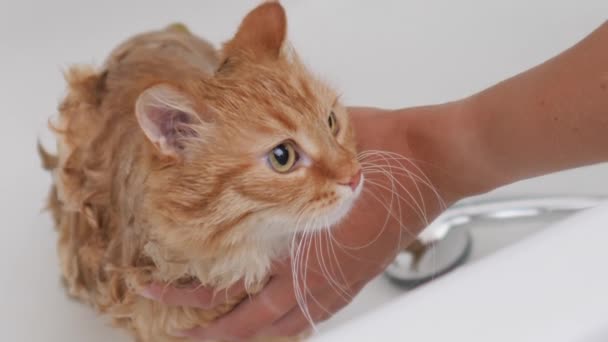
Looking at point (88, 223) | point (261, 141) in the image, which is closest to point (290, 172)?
point (261, 141)

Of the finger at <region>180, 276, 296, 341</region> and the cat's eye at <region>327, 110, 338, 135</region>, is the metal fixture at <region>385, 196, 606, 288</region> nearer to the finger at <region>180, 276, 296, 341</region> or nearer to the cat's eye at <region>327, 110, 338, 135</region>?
the finger at <region>180, 276, 296, 341</region>

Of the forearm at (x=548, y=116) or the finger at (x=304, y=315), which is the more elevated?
the forearm at (x=548, y=116)

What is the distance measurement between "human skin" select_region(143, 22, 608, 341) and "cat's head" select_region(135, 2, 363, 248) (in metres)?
0.18

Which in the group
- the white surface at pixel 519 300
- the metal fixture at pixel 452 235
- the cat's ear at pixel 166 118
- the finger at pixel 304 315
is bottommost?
the metal fixture at pixel 452 235

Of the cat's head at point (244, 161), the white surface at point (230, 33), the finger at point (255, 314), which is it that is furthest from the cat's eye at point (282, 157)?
the white surface at point (230, 33)

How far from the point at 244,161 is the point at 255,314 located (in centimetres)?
30

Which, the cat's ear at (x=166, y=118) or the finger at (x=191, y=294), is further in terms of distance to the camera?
the finger at (x=191, y=294)

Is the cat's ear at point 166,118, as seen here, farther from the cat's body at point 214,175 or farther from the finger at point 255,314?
the finger at point 255,314

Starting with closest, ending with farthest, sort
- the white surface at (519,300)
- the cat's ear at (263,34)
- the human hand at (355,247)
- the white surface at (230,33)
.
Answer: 1. the white surface at (519,300)
2. the cat's ear at (263,34)
3. the human hand at (355,247)
4. the white surface at (230,33)

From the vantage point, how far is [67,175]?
1.08 metres

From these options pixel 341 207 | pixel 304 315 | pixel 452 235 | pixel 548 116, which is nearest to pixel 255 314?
pixel 304 315

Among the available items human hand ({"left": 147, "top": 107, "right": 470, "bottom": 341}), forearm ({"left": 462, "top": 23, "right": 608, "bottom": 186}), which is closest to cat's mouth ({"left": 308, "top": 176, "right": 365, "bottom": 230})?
human hand ({"left": 147, "top": 107, "right": 470, "bottom": 341})

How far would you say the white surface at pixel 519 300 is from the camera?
0.52 m

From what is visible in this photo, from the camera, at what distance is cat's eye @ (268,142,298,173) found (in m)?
0.80
